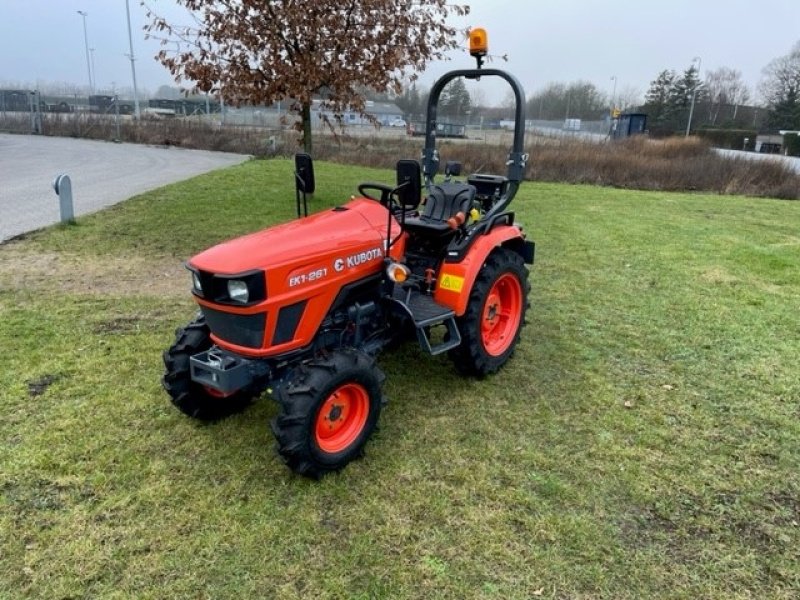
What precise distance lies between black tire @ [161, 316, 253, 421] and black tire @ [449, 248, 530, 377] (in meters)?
1.34

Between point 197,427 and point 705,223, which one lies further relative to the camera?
point 705,223

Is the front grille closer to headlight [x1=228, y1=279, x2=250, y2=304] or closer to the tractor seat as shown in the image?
headlight [x1=228, y1=279, x2=250, y2=304]

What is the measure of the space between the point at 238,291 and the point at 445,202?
1.65 meters

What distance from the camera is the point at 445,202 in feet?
12.6

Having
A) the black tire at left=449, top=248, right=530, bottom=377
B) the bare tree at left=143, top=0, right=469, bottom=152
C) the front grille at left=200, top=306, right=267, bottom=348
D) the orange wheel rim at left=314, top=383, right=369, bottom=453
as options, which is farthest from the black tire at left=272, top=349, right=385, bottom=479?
the bare tree at left=143, top=0, right=469, bottom=152

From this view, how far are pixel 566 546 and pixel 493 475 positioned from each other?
0.53m

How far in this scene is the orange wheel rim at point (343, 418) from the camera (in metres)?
2.88

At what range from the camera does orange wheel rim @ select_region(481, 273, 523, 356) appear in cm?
407

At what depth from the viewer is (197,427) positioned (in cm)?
328

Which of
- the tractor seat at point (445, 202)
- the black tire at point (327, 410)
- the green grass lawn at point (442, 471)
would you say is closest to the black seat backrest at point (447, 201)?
the tractor seat at point (445, 202)

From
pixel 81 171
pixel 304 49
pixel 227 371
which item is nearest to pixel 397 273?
pixel 227 371

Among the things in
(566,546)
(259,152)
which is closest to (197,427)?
(566,546)

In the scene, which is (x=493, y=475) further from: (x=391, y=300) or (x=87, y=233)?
(x=87, y=233)

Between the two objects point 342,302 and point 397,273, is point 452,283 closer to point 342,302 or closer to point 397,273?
point 397,273
